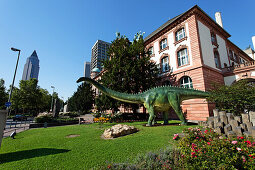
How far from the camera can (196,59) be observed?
14.0 metres

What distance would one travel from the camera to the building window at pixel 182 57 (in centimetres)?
1544

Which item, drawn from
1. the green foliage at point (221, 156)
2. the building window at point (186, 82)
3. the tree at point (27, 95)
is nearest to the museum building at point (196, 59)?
the building window at point (186, 82)

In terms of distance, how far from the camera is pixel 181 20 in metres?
16.3

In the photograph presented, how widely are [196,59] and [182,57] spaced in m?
2.14

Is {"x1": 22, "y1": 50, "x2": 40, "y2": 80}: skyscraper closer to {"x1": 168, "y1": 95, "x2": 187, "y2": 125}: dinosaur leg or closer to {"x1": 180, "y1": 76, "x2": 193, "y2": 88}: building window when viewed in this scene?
{"x1": 180, "y1": 76, "x2": 193, "y2": 88}: building window

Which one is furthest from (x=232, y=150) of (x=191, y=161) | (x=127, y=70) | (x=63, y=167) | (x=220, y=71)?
(x=220, y=71)

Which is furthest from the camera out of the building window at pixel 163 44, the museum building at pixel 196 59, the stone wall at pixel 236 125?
the building window at pixel 163 44

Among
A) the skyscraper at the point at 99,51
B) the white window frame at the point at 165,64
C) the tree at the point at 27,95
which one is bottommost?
the tree at the point at 27,95

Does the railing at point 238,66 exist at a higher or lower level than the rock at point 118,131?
higher

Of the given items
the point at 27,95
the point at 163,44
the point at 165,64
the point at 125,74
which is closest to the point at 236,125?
the point at 125,74

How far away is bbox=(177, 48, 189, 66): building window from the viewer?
1544 cm

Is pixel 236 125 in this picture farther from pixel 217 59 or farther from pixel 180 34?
pixel 217 59

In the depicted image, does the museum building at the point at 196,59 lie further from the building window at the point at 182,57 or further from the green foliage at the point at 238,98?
the green foliage at the point at 238,98

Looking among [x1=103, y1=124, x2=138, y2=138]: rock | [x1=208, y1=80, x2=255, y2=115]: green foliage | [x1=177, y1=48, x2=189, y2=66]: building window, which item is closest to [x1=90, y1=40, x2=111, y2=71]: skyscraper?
[x1=177, y1=48, x2=189, y2=66]: building window
